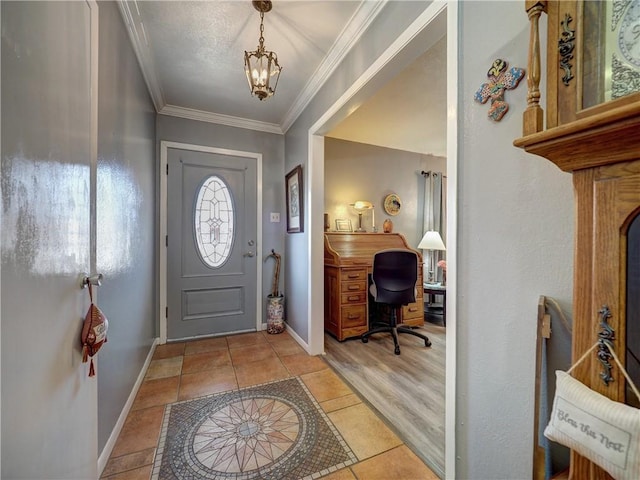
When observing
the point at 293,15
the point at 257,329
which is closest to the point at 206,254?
the point at 257,329

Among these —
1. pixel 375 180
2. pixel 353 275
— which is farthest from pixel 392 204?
pixel 353 275

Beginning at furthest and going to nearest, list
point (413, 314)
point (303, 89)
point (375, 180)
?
point (375, 180)
point (413, 314)
point (303, 89)

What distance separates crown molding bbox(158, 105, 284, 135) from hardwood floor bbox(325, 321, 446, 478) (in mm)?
2646

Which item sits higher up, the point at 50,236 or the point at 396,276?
the point at 50,236

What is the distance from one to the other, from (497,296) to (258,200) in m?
2.77

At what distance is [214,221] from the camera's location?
3070 millimetres

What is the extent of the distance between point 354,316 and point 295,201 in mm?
1449

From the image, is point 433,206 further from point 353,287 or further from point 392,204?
point 353,287

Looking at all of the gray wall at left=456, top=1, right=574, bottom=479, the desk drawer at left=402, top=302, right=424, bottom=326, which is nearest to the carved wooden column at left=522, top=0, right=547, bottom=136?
the gray wall at left=456, top=1, right=574, bottom=479

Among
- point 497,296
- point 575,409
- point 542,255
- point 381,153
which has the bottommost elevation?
point 575,409

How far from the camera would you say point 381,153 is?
4039 millimetres

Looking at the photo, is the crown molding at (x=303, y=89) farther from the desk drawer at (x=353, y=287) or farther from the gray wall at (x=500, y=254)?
the desk drawer at (x=353, y=287)

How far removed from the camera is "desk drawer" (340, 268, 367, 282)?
2.88 metres

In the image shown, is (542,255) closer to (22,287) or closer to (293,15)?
(22,287)
